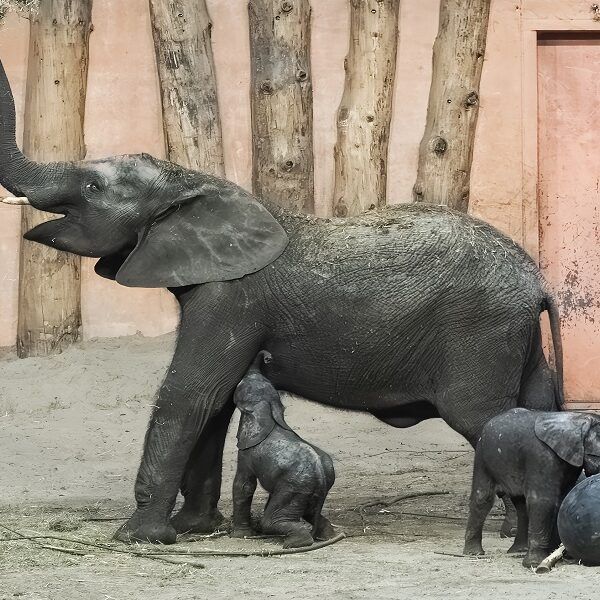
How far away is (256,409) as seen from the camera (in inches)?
297

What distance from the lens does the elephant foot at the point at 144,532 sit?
7645 millimetres

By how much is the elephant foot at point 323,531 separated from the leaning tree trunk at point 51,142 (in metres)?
4.85

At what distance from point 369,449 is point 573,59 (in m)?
3.81

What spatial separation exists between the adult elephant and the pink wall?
13.9ft

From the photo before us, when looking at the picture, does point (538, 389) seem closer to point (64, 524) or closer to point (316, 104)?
point (64, 524)

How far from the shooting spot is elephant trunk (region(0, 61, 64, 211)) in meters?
7.88

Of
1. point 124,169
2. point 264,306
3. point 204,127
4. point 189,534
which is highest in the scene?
point 204,127

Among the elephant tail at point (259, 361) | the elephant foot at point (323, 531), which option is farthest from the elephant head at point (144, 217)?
the elephant foot at point (323, 531)

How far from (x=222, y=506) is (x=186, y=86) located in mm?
4028

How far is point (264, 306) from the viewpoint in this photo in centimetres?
780

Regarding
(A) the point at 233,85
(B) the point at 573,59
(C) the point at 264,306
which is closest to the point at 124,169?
(C) the point at 264,306

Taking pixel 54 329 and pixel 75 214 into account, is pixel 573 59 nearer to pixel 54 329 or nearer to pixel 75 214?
pixel 54 329

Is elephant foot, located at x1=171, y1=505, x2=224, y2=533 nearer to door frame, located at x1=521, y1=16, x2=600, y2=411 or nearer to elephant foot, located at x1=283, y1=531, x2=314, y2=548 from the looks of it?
elephant foot, located at x1=283, y1=531, x2=314, y2=548

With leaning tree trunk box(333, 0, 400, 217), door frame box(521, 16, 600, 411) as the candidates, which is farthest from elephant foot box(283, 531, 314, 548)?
door frame box(521, 16, 600, 411)
